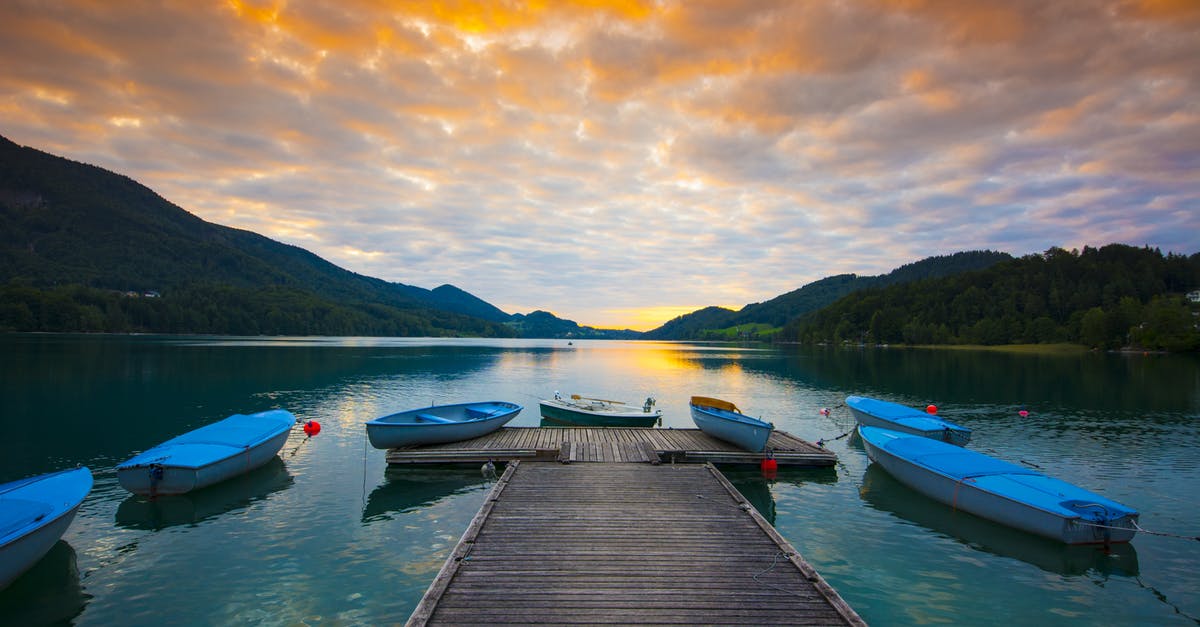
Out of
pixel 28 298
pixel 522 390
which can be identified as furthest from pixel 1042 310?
pixel 28 298

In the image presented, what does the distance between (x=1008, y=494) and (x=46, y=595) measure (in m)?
24.8

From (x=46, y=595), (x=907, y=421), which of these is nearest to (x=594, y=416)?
(x=907, y=421)

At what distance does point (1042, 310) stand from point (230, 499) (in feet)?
684

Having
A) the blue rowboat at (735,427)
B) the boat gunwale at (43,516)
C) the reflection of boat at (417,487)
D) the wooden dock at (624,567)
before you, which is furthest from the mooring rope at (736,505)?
the boat gunwale at (43,516)

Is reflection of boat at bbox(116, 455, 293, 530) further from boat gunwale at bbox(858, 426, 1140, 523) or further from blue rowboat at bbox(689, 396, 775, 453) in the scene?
boat gunwale at bbox(858, 426, 1140, 523)

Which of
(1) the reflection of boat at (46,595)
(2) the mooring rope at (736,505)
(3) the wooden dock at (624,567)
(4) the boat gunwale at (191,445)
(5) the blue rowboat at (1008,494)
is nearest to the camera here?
(3) the wooden dock at (624,567)

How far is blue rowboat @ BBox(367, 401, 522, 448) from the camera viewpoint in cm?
2252

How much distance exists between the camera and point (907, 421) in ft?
93.4

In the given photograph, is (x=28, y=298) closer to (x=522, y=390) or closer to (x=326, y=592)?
(x=522, y=390)

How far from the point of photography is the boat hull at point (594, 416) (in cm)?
3186

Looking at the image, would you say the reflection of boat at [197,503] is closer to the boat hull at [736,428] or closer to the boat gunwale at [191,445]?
the boat gunwale at [191,445]

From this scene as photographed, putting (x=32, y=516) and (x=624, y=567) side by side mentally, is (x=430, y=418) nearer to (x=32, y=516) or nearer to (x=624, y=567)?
(x=32, y=516)

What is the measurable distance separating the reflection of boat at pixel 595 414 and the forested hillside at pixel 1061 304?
141687mm

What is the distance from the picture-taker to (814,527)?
54.2 ft
